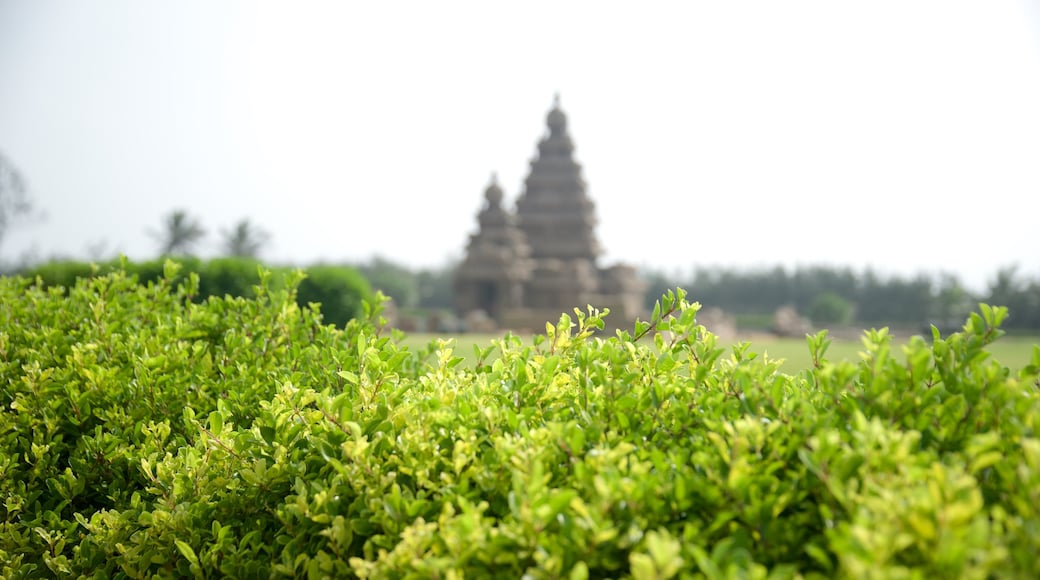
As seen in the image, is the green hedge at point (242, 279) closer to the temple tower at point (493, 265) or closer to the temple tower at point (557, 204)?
the temple tower at point (493, 265)

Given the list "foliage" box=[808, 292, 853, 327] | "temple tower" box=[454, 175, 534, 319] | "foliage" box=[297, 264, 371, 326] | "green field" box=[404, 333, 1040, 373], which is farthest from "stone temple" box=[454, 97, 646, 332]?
"foliage" box=[808, 292, 853, 327]

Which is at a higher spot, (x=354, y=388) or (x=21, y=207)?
(x=21, y=207)

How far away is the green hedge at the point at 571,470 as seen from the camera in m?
1.46

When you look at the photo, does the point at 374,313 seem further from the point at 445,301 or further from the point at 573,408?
the point at 445,301

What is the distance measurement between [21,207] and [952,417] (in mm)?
69733

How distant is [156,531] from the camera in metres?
2.45

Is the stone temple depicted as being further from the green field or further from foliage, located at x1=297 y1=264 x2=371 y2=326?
foliage, located at x1=297 y1=264 x2=371 y2=326

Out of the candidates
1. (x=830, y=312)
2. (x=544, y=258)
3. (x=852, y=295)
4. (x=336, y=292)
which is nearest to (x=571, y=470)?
(x=336, y=292)

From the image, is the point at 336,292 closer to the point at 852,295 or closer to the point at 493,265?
the point at 493,265

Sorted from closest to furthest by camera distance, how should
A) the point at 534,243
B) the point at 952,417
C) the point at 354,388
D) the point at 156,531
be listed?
the point at 952,417 < the point at 156,531 < the point at 354,388 < the point at 534,243

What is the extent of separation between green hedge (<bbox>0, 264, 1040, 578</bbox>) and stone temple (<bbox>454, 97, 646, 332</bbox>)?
28.1 metres

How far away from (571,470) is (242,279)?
15.3 meters

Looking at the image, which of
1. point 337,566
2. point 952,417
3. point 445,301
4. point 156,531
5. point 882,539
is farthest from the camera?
point 445,301

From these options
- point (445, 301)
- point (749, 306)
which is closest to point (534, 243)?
point (749, 306)
